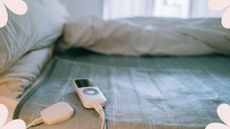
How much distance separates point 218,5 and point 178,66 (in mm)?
529

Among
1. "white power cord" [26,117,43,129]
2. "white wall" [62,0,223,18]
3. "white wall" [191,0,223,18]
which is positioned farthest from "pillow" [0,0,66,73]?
"white wall" [191,0,223,18]

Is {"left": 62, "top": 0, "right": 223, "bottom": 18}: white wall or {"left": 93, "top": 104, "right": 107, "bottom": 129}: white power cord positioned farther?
{"left": 62, "top": 0, "right": 223, "bottom": 18}: white wall

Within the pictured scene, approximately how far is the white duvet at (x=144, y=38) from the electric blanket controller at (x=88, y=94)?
44 centimetres

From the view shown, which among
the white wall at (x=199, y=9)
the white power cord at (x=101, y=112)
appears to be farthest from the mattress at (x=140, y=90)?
the white wall at (x=199, y=9)

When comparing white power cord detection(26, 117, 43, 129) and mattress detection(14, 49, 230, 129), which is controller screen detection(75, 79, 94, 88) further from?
white power cord detection(26, 117, 43, 129)

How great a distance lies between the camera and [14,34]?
0.63 meters

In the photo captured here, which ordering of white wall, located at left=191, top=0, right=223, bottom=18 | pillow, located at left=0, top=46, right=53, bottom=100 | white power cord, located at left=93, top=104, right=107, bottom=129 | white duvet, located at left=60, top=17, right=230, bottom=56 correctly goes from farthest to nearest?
white wall, located at left=191, top=0, right=223, bottom=18 → white duvet, located at left=60, top=17, right=230, bottom=56 → pillow, located at left=0, top=46, right=53, bottom=100 → white power cord, located at left=93, top=104, right=107, bottom=129

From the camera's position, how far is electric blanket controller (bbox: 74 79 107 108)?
0.57m

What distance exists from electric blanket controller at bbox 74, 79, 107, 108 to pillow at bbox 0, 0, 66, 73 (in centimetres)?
16

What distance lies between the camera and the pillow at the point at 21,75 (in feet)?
2.02

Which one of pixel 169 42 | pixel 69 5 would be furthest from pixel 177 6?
pixel 169 42

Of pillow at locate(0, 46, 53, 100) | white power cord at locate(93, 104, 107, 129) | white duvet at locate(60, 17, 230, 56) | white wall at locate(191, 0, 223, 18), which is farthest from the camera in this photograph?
white wall at locate(191, 0, 223, 18)

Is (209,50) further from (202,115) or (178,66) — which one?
(202,115)

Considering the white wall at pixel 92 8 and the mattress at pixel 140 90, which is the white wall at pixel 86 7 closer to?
the white wall at pixel 92 8
